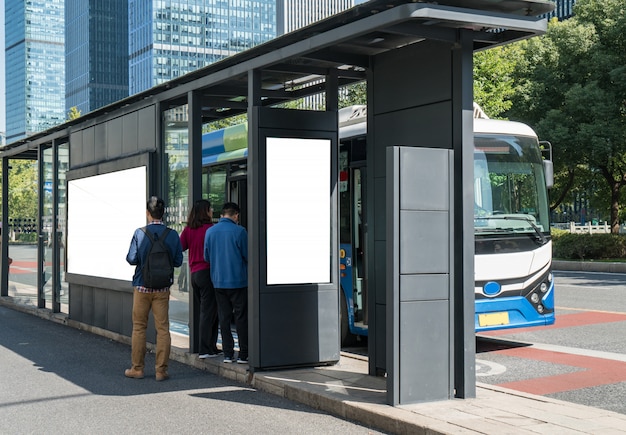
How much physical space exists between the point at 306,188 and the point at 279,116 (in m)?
0.79

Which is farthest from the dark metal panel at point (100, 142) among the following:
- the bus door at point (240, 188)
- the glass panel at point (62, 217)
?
the bus door at point (240, 188)

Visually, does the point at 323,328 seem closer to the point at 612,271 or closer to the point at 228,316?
the point at 228,316

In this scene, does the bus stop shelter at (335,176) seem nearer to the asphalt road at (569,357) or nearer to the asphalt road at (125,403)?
the asphalt road at (125,403)

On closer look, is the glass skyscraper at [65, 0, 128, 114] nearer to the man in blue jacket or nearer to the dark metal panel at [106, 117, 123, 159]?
the dark metal panel at [106, 117, 123, 159]

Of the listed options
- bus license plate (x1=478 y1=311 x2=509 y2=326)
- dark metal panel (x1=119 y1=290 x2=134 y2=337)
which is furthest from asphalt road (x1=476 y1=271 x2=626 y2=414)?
dark metal panel (x1=119 y1=290 x2=134 y2=337)

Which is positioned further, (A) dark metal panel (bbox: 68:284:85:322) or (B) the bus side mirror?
(A) dark metal panel (bbox: 68:284:85:322)

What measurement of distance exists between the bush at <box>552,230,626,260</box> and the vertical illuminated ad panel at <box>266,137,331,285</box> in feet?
68.8

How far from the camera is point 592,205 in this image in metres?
38.1

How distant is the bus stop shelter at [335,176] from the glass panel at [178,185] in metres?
0.04

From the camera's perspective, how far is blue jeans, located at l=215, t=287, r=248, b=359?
8.94 metres

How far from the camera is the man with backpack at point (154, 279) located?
8773 mm

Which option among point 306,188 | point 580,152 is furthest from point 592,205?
point 306,188

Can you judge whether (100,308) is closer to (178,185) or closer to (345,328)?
(178,185)

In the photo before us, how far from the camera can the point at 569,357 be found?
9.72 metres
